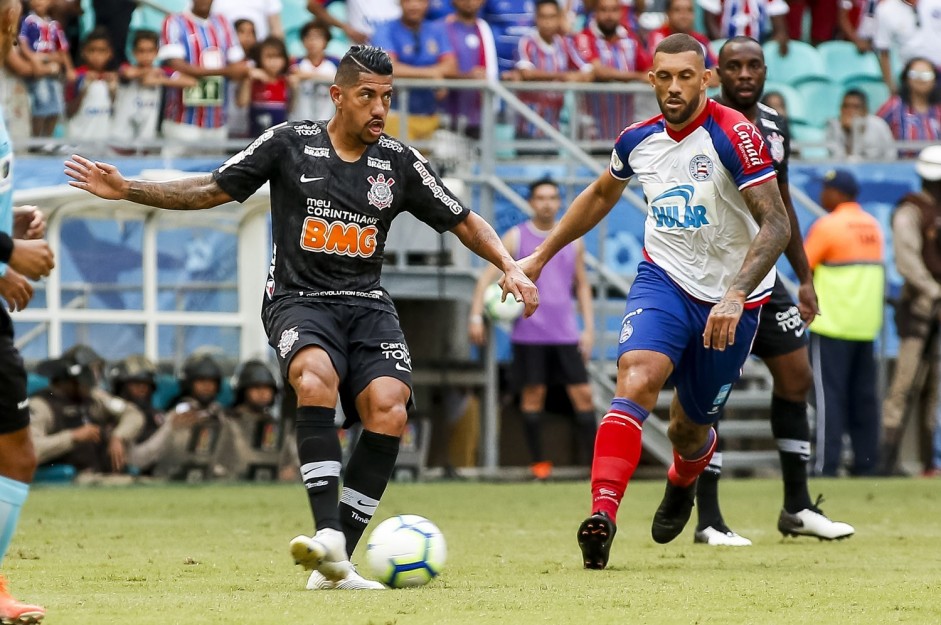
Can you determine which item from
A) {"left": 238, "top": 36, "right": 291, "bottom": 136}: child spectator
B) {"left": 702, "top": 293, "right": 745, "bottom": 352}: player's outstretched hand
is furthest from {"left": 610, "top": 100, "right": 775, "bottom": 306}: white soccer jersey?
{"left": 238, "top": 36, "right": 291, "bottom": 136}: child spectator

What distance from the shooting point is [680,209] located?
8625 millimetres

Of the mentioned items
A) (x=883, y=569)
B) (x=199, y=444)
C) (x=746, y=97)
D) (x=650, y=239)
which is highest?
(x=746, y=97)

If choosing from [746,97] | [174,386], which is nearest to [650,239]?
[746,97]

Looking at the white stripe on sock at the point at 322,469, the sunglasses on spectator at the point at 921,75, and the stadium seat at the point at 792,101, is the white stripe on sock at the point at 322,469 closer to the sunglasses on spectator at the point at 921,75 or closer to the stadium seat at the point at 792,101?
the stadium seat at the point at 792,101

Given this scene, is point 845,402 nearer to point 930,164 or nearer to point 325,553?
point 930,164

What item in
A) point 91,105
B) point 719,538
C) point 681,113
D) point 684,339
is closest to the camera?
point 681,113

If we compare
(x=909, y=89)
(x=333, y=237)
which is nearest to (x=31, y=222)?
(x=333, y=237)

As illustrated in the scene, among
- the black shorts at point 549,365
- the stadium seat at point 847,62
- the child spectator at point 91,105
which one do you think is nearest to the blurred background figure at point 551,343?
the black shorts at point 549,365

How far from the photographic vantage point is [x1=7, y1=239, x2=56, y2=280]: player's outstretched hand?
18.5ft

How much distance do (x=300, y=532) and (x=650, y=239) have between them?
3244mm

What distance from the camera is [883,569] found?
8.27 meters

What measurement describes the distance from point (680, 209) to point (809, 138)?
1135 cm

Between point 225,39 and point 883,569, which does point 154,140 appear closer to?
point 225,39

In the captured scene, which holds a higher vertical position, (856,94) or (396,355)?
(856,94)
